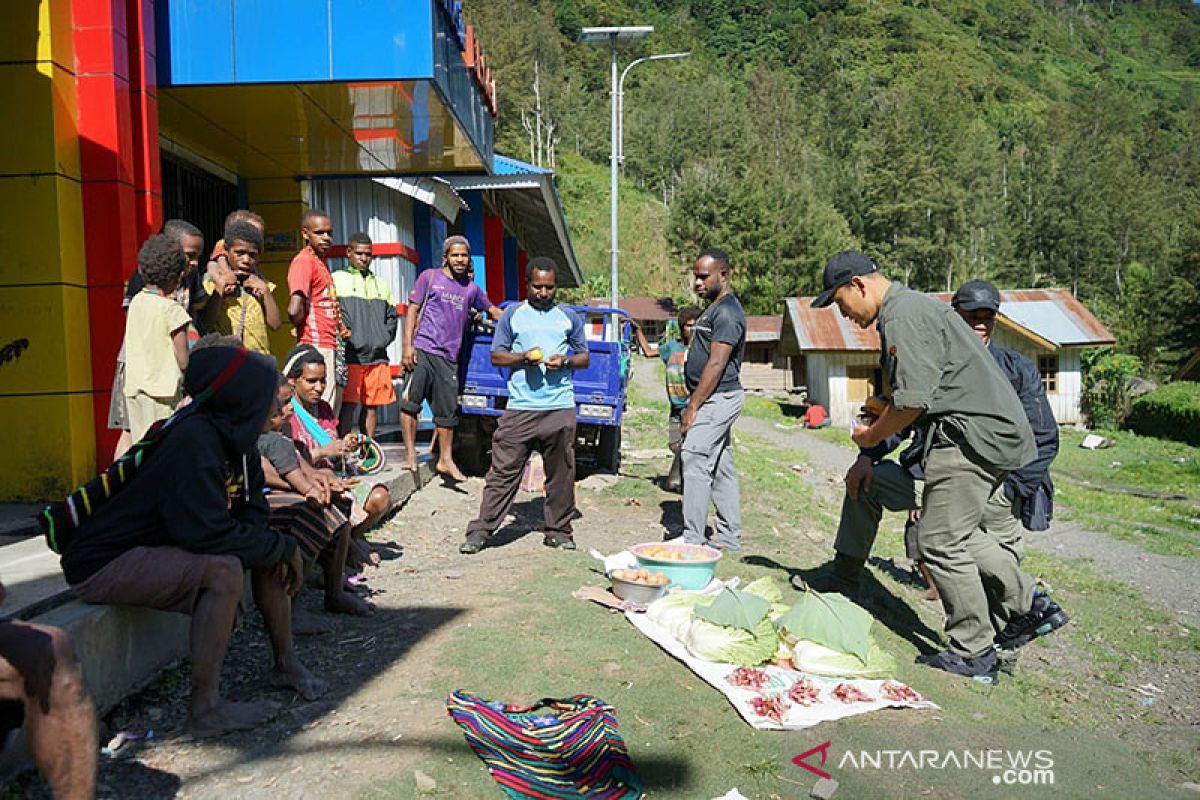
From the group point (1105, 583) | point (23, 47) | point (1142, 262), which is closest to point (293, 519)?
point (23, 47)

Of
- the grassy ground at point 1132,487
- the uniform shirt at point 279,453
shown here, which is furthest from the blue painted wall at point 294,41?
the grassy ground at point 1132,487

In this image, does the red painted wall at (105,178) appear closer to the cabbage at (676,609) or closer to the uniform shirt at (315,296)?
the uniform shirt at (315,296)

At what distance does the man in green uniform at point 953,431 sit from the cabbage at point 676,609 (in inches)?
47.7

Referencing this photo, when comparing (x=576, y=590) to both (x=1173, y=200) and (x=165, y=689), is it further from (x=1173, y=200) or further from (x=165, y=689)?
(x=1173, y=200)

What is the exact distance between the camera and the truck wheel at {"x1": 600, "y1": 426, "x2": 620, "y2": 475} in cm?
970

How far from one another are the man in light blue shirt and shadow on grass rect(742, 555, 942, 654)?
149 centimetres

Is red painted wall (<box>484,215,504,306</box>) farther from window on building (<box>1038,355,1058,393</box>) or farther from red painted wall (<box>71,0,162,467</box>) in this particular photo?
window on building (<box>1038,355,1058,393</box>)

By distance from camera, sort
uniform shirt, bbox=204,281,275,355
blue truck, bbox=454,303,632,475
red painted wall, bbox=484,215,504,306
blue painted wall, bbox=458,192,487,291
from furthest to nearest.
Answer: red painted wall, bbox=484,215,504,306
blue painted wall, bbox=458,192,487,291
blue truck, bbox=454,303,632,475
uniform shirt, bbox=204,281,275,355

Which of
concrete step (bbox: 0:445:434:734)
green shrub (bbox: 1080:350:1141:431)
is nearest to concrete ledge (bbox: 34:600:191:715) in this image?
concrete step (bbox: 0:445:434:734)

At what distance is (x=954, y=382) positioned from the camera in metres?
4.37

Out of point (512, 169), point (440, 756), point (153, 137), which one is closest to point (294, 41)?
point (153, 137)

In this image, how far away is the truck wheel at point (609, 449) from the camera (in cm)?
970

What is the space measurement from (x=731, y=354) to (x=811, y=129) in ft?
307

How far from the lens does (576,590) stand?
5.23 m
